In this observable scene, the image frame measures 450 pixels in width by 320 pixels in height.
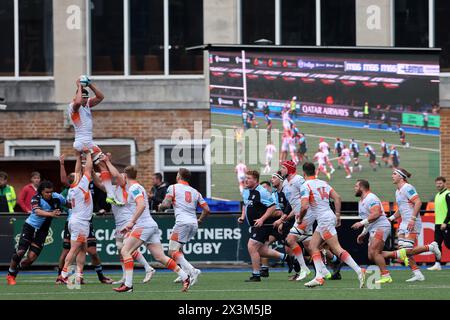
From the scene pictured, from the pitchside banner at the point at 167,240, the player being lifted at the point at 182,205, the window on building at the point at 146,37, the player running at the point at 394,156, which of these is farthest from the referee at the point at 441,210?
the window on building at the point at 146,37

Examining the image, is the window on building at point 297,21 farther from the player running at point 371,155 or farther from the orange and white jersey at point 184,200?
the orange and white jersey at point 184,200

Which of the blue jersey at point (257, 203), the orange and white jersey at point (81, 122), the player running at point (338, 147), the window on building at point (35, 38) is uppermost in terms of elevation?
the window on building at point (35, 38)

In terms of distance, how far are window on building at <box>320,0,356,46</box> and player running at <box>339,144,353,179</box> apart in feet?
14.3

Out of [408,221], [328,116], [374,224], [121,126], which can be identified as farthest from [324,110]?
[374,224]

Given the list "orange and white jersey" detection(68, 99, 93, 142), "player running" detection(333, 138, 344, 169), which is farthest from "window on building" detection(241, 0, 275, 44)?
"orange and white jersey" detection(68, 99, 93, 142)

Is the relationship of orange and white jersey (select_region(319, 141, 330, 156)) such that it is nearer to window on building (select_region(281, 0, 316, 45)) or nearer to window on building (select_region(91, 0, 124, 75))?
window on building (select_region(281, 0, 316, 45))

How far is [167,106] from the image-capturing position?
34438 mm

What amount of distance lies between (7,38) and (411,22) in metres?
10.3

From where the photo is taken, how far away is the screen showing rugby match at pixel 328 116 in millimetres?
30438

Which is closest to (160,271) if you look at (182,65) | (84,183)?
(84,183)

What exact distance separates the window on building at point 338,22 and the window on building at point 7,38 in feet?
26.0

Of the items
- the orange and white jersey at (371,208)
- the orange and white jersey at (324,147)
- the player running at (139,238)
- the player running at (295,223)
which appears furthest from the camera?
the orange and white jersey at (324,147)

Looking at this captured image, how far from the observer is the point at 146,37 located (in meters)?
34.8

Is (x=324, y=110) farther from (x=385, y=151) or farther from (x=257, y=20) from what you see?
(x=257, y=20)
